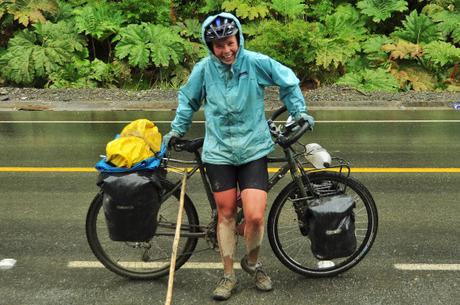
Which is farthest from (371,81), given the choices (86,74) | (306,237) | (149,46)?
(306,237)

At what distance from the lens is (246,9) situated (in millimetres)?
14586

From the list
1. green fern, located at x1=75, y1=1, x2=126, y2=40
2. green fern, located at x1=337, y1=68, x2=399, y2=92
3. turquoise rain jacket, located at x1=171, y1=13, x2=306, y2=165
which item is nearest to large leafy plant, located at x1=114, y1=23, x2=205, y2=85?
green fern, located at x1=75, y1=1, x2=126, y2=40

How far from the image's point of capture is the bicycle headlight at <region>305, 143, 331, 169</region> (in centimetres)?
378

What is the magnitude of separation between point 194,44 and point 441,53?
616 cm

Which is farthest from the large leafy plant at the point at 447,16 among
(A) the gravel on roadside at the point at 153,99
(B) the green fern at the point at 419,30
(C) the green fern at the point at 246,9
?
(C) the green fern at the point at 246,9

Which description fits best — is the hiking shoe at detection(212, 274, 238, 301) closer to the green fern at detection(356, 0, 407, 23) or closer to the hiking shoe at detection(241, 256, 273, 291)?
the hiking shoe at detection(241, 256, 273, 291)

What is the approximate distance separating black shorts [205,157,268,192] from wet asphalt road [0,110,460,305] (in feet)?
2.70

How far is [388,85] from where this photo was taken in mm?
13281

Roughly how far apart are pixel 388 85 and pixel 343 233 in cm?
1017

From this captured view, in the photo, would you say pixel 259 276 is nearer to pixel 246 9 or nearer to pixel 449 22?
pixel 246 9

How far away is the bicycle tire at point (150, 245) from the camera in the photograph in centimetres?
393

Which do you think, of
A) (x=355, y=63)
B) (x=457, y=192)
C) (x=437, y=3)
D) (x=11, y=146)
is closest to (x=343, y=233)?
(x=457, y=192)

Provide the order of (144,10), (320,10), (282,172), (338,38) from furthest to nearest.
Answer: (320,10) → (144,10) → (338,38) → (282,172)

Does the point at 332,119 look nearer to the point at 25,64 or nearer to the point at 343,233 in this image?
the point at 343,233
